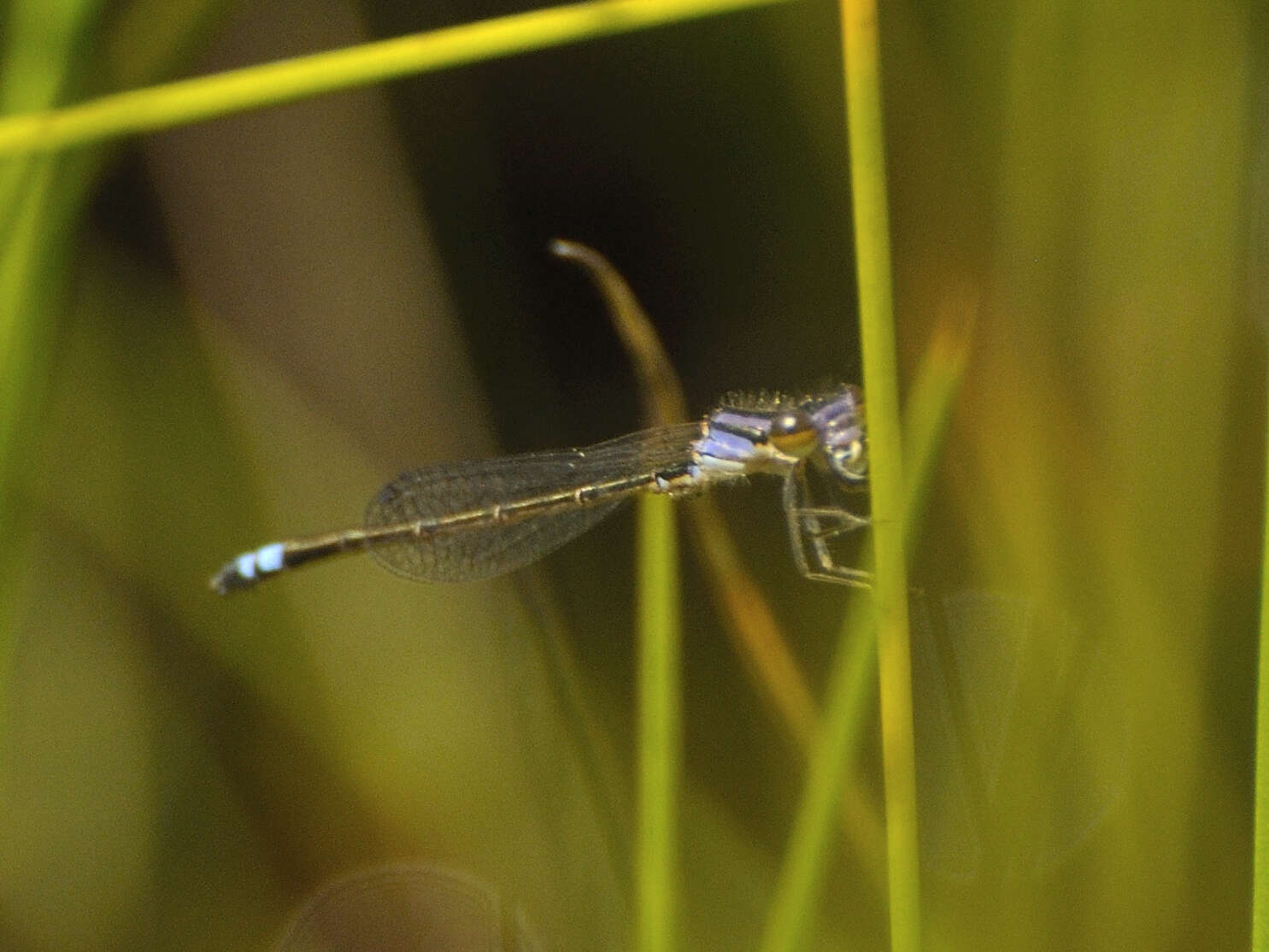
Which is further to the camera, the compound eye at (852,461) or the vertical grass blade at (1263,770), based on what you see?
the compound eye at (852,461)

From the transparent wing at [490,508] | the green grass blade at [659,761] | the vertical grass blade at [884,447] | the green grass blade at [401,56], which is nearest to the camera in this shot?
the vertical grass blade at [884,447]

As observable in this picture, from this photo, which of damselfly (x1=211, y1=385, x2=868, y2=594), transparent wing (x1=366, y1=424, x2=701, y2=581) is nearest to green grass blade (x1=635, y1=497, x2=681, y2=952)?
damselfly (x1=211, y1=385, x2=868, y2=594)

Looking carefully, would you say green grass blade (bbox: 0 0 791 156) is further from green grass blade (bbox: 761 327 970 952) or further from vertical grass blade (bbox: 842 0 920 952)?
green grass blade (bbox: 761 327 970 952)

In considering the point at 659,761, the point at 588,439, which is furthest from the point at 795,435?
the point at 588,439

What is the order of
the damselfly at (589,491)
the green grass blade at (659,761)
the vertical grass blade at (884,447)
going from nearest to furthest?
the vertical grass blade at (884,447), the green grass blade at (659,761), the damselfly at (589,491)

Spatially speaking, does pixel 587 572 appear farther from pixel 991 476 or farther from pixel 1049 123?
pixel 1049 123

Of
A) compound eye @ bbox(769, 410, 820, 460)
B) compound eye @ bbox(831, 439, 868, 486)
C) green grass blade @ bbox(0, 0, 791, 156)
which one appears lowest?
compound eye @ bbox(831, 439, 868, 486)

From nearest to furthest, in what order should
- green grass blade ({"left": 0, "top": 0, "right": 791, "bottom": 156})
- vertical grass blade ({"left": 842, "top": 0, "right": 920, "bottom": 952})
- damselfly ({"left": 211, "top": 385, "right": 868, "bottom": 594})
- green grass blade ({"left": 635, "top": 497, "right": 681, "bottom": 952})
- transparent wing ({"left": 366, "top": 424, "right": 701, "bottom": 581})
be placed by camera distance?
vertical grass blade ({"left": 842, "top": 0, "right": 920, "bottom": 952})
green grass blade ({"left": 0, "top": 0, "right": 791, "bottom": 156})
green grass blade ({"left": 635, "top": 497, "right": 681, "bottom": 952})
damselfly ({"left": 211, "top": 385, "right": 868, "bottom": 594})
transparent wing ({"left": 366, "top": 424, "right": 701, "bottom": 581})

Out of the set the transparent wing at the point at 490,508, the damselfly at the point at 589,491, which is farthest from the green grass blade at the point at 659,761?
the transparent wing at the point at 490,508

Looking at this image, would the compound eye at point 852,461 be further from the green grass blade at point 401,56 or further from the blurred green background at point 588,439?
the green grass blade at point 401,56
